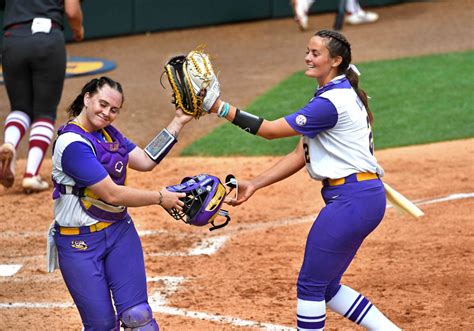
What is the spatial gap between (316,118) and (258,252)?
8.05ft

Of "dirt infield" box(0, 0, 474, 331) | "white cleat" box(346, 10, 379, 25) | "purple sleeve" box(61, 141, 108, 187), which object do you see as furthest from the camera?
"white cleat" box(346, 10, 379, 25)

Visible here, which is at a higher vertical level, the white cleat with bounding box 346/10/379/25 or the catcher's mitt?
the catcher's mitt

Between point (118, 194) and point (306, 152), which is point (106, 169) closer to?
point (118, 194)

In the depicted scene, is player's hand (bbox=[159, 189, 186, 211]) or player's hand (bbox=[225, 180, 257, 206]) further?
player's hand (bbox=[225, 180, 257, 206])

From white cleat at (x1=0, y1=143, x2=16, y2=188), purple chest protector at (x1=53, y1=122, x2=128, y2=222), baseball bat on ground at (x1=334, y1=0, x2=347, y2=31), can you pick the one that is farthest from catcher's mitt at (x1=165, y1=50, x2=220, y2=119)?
baseball bat on ground at (x1=334, y1=0, x2=347, y2=31)

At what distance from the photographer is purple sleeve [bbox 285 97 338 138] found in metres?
5.06

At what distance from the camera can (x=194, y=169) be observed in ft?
30.8

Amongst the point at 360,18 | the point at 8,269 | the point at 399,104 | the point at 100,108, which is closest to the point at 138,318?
the point at 100,108

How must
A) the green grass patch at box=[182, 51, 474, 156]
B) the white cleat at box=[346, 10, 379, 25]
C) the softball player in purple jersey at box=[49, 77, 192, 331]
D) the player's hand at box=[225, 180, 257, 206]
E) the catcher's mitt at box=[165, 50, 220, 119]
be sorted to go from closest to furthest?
the softball player in purple jersey at box=[49, 77, 192, 331], the catcher's mitt at box=[165, 50, 220, 119], the player's hand at box=[225, 180, 257, 206], the green grass patch at box=[182, 51, 474, 156], the white cleat at box=[346, 10, 379, 25]

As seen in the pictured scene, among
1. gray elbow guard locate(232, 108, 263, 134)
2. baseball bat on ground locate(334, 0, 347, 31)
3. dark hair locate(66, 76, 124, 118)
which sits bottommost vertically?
baseball bat on ground locate(334, 0, 347, 31)

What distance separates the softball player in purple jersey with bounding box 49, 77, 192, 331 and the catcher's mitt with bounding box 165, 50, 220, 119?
13.5 inches

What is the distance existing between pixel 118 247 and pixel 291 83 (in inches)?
322

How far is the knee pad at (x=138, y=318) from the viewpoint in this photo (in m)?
4.96

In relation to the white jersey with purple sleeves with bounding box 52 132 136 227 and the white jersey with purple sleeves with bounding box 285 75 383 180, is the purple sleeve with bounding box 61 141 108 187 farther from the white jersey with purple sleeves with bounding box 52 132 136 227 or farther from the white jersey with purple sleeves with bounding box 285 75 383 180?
the white jersey with purple sleeves with bounding box 285 75 383 180
